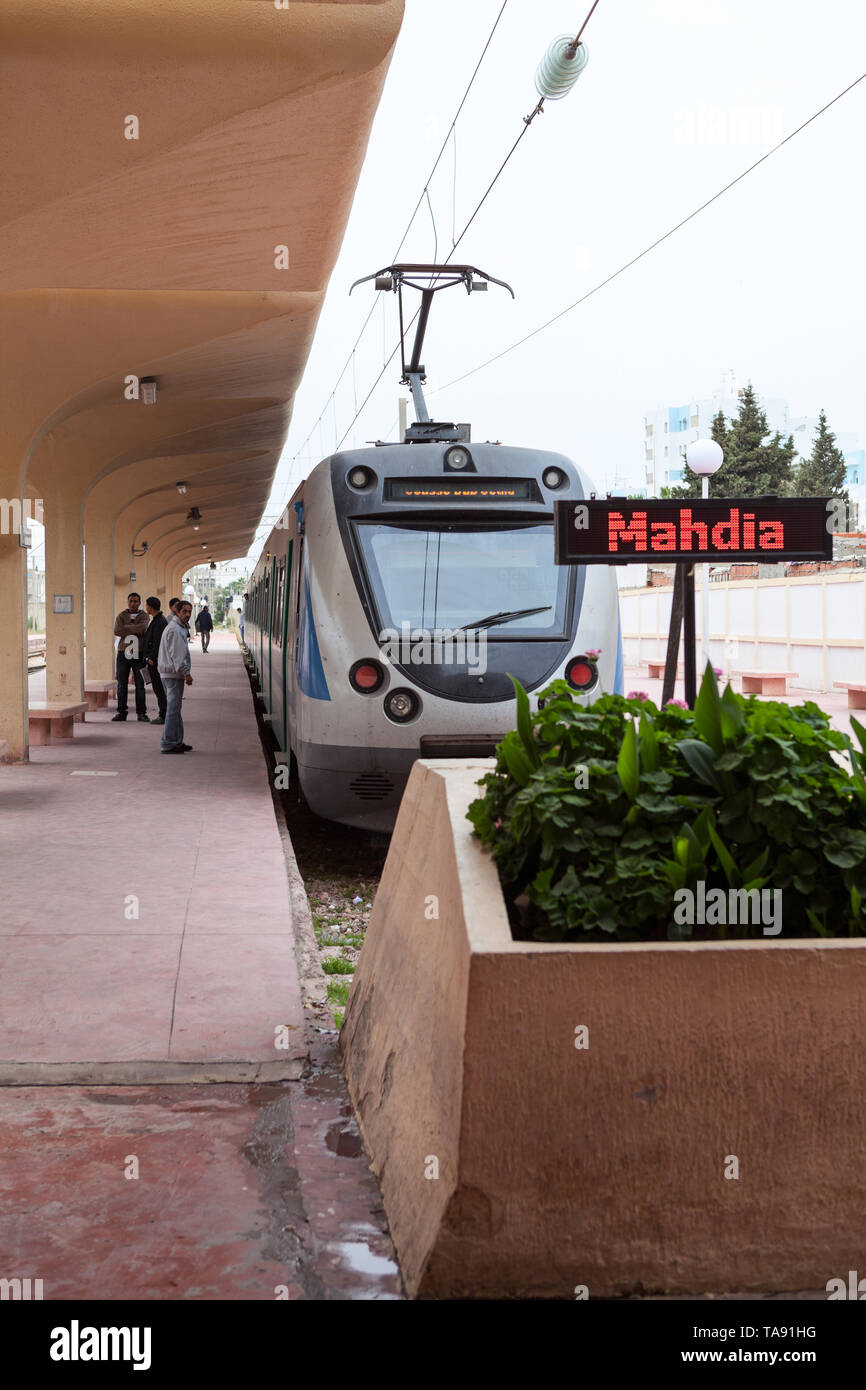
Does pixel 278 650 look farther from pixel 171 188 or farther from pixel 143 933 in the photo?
pixel 143 933

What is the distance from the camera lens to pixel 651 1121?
9.25ft

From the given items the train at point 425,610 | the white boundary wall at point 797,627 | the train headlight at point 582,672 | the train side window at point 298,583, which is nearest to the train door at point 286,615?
the train side window at point 298,583

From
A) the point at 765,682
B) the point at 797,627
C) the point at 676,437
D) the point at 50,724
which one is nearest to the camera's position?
the point at 50,724

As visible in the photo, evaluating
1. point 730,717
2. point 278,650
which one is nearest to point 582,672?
point 730,717

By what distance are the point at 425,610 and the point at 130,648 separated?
10.6 metres

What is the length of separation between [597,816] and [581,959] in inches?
19.6

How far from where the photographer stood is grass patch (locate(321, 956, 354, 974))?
636 cm

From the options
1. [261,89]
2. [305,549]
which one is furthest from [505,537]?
[261,89]

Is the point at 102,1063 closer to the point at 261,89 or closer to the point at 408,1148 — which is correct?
the point at 408,1148

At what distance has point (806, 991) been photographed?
284 centimetres

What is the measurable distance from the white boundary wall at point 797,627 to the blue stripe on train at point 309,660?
623 inches

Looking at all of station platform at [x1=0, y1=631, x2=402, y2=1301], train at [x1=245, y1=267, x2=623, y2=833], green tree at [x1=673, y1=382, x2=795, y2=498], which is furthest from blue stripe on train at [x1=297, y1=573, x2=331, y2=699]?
green tree at [x1=673, y1=382, x2=795, y2=498]

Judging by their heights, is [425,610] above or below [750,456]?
below

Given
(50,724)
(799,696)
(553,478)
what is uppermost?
(553,478)
